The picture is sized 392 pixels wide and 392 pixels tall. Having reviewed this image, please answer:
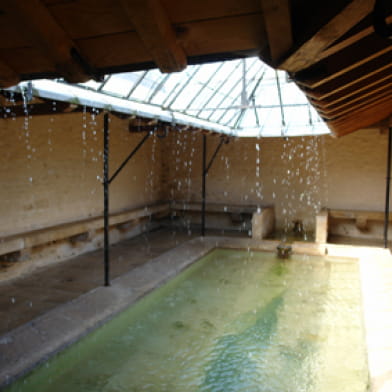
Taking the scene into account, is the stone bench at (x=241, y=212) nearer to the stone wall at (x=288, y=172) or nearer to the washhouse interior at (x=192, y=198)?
the washhouse interior at (x=192, y=198)

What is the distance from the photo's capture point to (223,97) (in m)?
8.84

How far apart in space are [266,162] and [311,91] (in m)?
7.06

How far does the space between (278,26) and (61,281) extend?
5031 mm

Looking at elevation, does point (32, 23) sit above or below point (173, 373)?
above

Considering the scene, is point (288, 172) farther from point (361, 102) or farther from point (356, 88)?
point (356, 88)

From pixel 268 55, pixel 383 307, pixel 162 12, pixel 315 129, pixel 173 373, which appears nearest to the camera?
pixel 162 12

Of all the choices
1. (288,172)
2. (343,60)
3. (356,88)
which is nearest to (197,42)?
(343,60)

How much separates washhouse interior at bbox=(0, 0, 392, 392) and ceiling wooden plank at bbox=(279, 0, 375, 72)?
0.04 ft

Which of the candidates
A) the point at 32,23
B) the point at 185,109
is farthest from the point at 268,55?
the point at 185,109

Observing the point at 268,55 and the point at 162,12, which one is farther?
the point at 268,55

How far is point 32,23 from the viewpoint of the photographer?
1505mm

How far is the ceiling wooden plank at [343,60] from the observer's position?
2383 mm

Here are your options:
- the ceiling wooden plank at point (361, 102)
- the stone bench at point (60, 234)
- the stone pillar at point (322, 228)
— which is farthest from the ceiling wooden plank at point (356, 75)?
the stone pillar at point (322, 228)

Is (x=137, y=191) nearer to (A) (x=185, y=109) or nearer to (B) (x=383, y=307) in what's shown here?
(A) (x=185, y=109)
